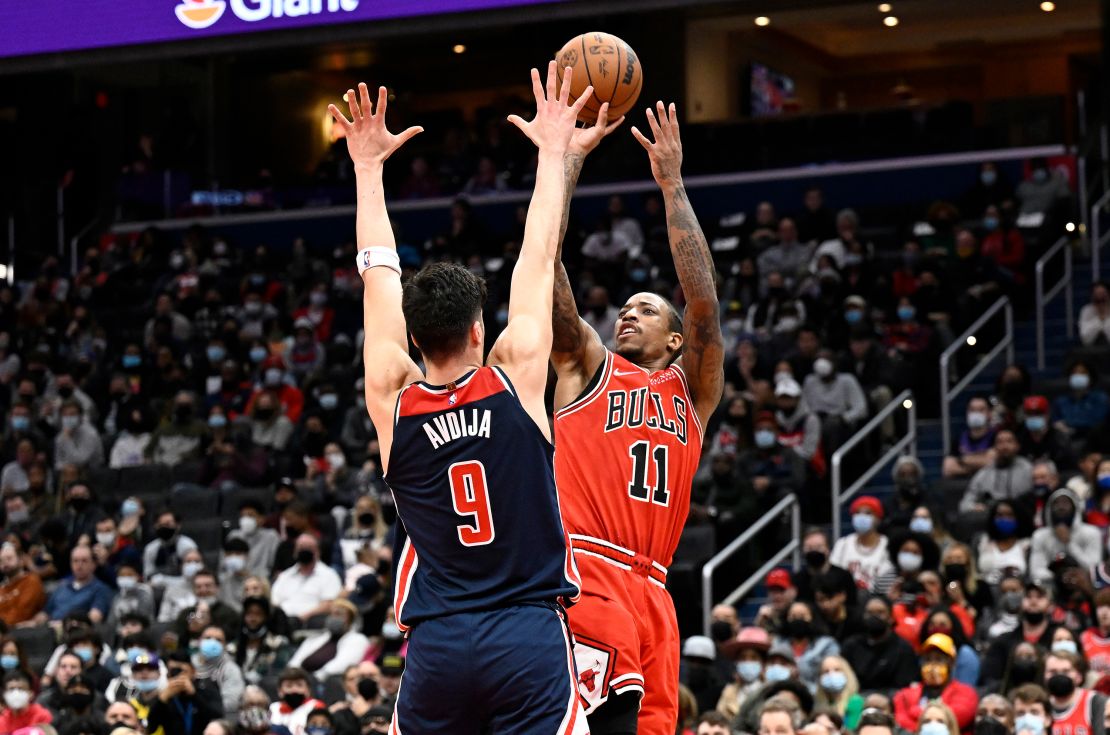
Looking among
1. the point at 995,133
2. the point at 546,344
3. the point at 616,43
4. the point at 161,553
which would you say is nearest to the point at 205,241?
the point at 161,553

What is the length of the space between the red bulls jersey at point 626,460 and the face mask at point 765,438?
9.98m

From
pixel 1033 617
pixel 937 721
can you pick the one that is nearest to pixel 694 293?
pixel 937 721

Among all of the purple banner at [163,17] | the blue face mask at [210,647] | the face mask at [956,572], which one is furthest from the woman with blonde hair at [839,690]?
the purple banner at [163,17]

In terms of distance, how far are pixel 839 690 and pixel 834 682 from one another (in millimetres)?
82

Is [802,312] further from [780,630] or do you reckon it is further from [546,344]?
[546,344]

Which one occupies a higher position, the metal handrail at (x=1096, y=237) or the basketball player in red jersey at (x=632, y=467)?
the metal handrail at (x=1096, y=237)

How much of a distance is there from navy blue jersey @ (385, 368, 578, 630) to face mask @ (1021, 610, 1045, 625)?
806 cm

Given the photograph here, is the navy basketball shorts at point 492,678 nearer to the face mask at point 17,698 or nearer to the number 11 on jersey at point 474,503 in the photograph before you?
the number 11 on jersey at point 474,503

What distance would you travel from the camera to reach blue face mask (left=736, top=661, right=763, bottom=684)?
13.0m

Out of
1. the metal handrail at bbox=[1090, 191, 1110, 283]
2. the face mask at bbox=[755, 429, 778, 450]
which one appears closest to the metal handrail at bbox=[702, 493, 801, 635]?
the face mask at bbox=[755, 429, 778, 450]

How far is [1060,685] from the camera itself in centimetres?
→ 1133

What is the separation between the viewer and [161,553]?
17547mm

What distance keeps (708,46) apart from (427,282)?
23030mm

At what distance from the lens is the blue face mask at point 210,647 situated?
47.5 feet
